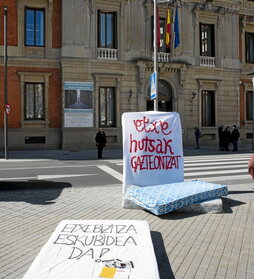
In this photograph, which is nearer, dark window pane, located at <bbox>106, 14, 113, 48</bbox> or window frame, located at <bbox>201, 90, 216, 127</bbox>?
dark window pane, located at <bbox>106, 14, 113, 48</bbox>

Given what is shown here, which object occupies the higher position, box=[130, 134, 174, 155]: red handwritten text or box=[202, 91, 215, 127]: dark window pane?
box=[202, 91, 215, 127]: dark window pane

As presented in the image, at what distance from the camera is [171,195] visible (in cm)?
613

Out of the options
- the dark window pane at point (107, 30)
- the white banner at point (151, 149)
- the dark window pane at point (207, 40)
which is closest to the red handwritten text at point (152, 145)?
the white banner at point (151, 149)

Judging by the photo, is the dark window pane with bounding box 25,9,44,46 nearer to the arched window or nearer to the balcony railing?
the balcony railing

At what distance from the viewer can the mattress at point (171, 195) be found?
231 inches

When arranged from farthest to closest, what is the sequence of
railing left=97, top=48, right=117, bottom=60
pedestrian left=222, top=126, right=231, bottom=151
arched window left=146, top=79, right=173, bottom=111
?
arched window left=146, top=79, right=173, bottom=111, railing left=97, top=48, right=117, bottom=60, pedestrian left=222, top=126, right=231, bottom=151

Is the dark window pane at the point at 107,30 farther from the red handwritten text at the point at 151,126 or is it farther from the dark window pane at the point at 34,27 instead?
the red handwritten text at the point at 151,126

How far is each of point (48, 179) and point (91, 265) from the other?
727cm

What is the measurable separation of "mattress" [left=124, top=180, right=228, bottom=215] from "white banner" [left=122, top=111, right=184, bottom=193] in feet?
1.45

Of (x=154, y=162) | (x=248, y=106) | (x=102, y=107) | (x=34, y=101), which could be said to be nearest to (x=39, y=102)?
(x=34, y=101)

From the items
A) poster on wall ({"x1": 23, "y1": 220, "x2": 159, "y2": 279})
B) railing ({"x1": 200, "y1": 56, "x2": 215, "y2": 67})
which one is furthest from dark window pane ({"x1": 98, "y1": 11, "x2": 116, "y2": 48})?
poster on wall ({"x1": 23, "y1": 220, "x2": 159, "y2": 279})

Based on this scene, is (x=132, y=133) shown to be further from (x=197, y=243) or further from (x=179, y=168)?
(x=197, y=243)

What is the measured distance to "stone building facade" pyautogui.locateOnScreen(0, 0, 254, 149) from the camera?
72.8ft

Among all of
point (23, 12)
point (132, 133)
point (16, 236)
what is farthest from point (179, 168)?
point (23, 12)
